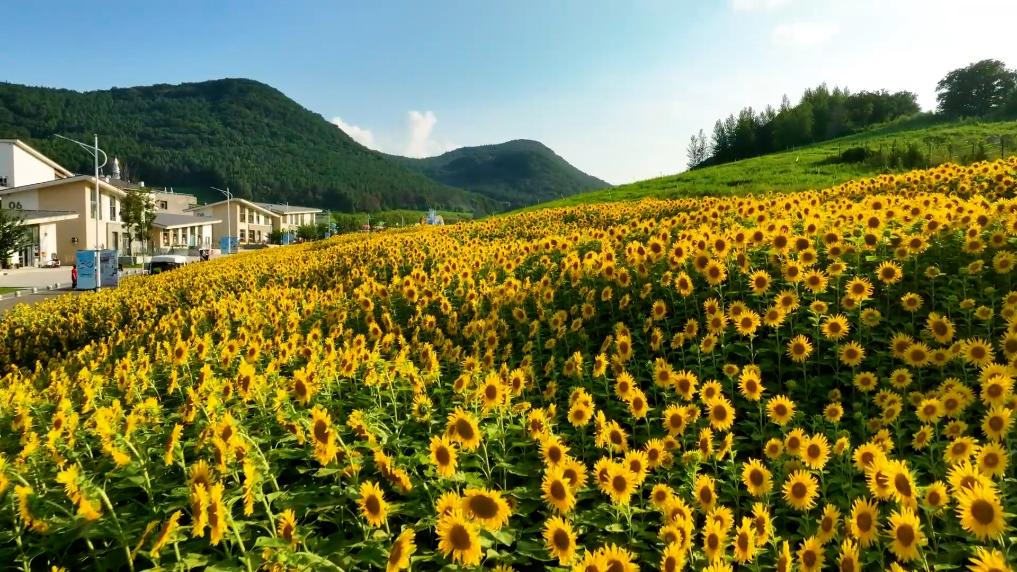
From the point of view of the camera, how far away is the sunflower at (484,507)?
2.00m

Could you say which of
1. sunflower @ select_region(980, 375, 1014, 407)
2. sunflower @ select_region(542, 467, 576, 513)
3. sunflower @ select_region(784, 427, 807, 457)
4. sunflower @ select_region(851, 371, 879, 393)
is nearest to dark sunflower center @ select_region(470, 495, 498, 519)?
sunflower @ select_region(542, 467, 576, 513)

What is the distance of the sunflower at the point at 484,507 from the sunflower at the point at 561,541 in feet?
0.55

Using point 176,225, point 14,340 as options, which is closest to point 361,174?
point 176,225

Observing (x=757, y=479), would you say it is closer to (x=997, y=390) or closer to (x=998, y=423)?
(x=998, y=423)

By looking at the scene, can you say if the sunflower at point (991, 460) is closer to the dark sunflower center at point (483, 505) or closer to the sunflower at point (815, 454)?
the sunflower at point (815, 454)

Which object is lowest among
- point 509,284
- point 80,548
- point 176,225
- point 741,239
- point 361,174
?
point 80,548

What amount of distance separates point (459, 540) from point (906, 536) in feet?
4.58

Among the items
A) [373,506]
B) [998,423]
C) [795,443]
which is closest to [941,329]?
[998,423]

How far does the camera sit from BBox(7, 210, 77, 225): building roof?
41.5 meters

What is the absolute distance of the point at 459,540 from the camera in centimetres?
185

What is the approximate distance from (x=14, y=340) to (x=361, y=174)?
183m

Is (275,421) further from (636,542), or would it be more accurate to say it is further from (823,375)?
(823,375)

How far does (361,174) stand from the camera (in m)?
185

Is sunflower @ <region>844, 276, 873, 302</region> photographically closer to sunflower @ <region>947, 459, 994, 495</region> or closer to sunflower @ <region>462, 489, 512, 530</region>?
sunflower @ <region>947, 459, 994, 495</region>
